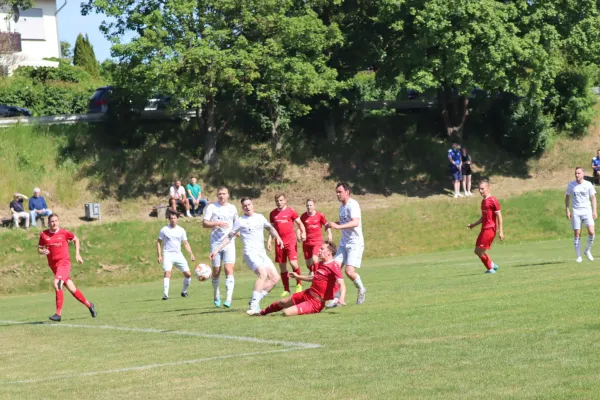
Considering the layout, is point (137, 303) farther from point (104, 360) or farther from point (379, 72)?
point (379, 72)

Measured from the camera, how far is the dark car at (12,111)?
54781 mm

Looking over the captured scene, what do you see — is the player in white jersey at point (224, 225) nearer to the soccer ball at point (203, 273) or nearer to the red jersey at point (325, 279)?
the soccer ball at point (203, 273)

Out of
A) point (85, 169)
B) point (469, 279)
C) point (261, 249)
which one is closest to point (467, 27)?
point (85, 169)

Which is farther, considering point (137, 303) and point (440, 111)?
point (440, 111)

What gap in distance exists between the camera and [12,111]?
55406 mm

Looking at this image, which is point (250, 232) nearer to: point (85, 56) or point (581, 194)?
point (581, 194)

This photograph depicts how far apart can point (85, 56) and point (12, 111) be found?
24.6 meters

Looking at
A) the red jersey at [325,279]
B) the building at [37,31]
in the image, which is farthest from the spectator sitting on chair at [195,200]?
the building at [37,31]

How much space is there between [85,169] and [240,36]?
32.8 feet

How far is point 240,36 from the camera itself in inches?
1918

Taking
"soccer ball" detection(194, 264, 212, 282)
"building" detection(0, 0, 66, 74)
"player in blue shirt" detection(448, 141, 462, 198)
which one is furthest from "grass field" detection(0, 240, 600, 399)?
"building" detection(0, 0, 66, 74)

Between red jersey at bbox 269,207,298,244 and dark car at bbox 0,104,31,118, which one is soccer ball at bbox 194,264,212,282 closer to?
red jersey at bbox 269,207,298,244

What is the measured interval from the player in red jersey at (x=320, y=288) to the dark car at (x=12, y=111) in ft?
132

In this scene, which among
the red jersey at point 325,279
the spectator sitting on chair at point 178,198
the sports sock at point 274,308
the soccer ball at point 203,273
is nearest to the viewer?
the red jersey at point 325,279
